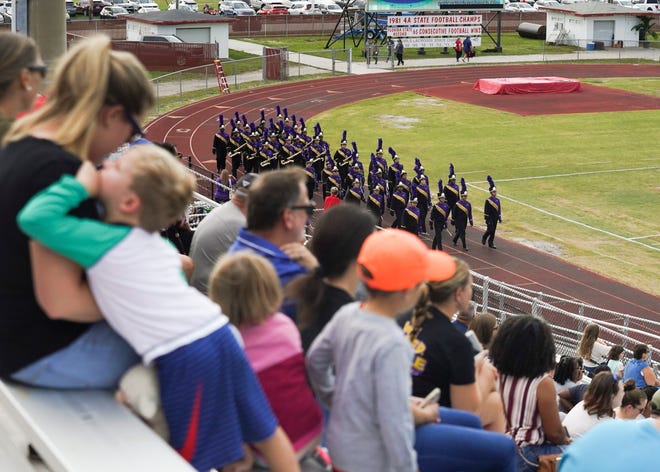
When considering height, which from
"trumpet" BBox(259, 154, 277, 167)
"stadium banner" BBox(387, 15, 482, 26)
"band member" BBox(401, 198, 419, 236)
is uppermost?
"stadium banner" BBox(387, 15, 482, 26)

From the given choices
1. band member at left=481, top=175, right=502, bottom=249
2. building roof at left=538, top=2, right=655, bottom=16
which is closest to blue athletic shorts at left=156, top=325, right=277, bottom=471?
band member at left=481, top=175, right=502, bottom=249

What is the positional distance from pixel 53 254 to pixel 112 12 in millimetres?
59788

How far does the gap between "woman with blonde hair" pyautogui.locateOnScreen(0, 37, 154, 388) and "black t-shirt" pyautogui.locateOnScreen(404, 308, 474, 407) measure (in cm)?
150

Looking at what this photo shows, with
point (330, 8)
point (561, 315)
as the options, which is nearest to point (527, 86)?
point (330, 8)

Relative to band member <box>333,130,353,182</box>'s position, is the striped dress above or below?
above

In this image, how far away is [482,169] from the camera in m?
30.2

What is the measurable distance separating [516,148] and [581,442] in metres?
31.2

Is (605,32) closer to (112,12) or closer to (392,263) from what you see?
(112,12)

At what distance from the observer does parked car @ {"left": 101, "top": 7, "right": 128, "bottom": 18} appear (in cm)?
6003

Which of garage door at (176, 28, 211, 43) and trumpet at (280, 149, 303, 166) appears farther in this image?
garage door at (176, 28, 211, 43)

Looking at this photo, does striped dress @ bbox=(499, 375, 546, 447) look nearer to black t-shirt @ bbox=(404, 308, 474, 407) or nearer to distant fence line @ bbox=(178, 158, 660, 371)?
black t-shirt @ bbox=(404, 308, 474, 407)

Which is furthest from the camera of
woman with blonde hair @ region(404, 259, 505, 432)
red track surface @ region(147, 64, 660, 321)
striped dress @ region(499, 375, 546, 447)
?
red track surface @ region(147, 64, 660, 321)

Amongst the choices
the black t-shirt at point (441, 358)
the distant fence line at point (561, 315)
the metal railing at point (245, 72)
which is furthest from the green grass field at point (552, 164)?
the black t-shirt at point (441, 358)

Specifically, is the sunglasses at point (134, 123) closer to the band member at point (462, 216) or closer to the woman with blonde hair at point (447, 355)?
the woman with blonde hair at point (447, 355)
